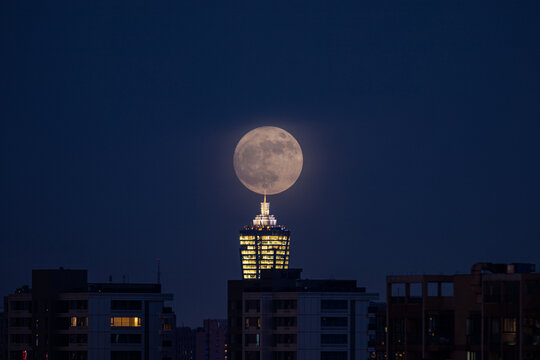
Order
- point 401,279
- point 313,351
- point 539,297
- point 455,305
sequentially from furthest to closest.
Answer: point 313,351 < point 401,279 < point 455,305 < point 539,297

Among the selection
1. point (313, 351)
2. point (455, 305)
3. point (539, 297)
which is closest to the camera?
point (539, 297)

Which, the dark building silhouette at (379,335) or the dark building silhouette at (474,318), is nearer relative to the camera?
the dark building silhouette at (474,318)

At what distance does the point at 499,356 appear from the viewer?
108m

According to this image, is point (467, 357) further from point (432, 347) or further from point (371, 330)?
point (371, 330)

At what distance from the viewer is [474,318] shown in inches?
4407

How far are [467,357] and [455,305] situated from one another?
16.8 feet

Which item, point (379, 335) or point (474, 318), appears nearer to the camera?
point (474, 318)

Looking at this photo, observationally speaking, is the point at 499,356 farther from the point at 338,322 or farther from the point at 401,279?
the point at 338,322

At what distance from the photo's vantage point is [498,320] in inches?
4284

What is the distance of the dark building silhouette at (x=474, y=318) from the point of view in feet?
350

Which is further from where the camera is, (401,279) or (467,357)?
(401,279)

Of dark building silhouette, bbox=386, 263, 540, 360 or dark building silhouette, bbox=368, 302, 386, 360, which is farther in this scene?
dark building silhouette, bbox=368, 302, 386, 360

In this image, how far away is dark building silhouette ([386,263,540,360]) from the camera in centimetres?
10656

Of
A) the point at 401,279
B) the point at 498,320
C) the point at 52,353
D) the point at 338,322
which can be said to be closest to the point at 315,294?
the point at 338,322
